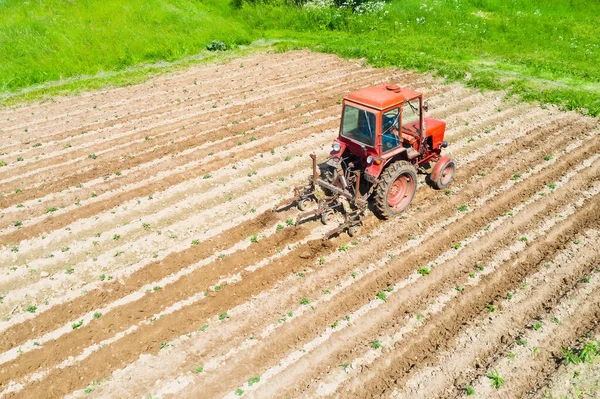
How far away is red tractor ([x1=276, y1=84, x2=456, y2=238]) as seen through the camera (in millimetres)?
8625

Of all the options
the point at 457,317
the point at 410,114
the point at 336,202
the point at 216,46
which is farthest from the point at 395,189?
the point at 216,46

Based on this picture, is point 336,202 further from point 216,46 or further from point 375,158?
point 216,46

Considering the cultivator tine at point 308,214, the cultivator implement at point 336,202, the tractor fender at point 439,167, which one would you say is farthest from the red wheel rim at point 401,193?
the cultivator tine at point 308,214

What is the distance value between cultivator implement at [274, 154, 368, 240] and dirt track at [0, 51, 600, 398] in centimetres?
31

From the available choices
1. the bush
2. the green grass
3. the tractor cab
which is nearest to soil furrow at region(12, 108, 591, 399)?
the tractor cab

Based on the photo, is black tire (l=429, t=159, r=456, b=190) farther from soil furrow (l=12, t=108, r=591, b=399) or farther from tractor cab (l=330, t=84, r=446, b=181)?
soil furrow (l=12, t=108, r=591, b=399)

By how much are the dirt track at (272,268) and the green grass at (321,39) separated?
434cm

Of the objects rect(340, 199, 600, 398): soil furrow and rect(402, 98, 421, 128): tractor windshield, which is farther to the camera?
rect(402, 98, 421, 128): tractor windshield

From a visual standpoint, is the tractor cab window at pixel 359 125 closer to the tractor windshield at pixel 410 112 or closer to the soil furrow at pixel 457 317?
the tractor windshield at pixel 410 112

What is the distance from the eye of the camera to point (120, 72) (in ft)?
63.7

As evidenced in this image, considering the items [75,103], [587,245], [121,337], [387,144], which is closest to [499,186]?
[587,245]

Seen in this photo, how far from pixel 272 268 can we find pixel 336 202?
212 centimetres

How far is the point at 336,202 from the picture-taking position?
9484 millimetres

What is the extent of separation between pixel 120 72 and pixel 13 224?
37.3ft
